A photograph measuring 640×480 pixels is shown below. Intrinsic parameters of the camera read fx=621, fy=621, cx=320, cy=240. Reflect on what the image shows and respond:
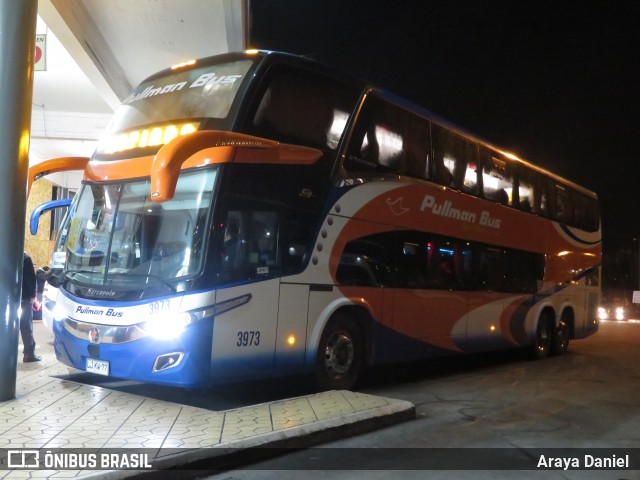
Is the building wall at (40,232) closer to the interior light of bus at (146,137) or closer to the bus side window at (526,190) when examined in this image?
the interior light of bus at (146,137)

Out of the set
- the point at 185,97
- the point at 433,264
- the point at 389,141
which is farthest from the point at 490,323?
the point at 185,97

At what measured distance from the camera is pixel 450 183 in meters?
11.6

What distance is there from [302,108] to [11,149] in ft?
11.8

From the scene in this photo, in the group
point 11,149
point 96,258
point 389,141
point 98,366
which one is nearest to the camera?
point 11,149

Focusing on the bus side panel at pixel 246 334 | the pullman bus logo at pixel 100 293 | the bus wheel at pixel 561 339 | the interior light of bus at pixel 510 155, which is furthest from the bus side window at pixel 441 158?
the bus wheel at pixel 561 339

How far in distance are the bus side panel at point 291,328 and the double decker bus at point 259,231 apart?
0.02 metres

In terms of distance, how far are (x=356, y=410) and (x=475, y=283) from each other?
6.03m

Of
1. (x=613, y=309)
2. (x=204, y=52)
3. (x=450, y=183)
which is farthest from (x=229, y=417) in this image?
(x=613, y=309)

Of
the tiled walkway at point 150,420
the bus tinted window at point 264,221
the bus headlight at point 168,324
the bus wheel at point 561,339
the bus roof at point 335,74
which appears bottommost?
the tiled walkway at point 150,420

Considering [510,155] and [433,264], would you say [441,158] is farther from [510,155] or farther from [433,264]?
[510,155]

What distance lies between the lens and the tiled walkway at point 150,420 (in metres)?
5.51

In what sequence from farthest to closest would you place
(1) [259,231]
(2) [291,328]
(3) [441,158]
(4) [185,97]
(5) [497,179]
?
(5) [497,179] → (3) [441,158] → (4) [185,97] → (2) [291,328] → (1) [259,231]

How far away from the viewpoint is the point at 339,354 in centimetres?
902

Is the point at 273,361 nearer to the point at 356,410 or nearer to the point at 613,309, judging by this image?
the point at 356,410
